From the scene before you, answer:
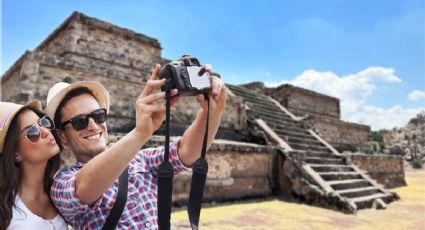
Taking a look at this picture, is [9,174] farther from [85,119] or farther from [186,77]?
[186,77]

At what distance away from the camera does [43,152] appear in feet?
5.86

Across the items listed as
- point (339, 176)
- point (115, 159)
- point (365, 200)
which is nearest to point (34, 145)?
point (115, 159)

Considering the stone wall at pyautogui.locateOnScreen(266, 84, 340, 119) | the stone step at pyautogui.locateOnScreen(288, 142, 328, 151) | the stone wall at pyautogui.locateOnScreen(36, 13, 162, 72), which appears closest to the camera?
the stone wall at pyautogui.locateOnScreen(36, 13, 162, 72)

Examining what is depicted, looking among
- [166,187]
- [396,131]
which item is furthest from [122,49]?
[396,131]

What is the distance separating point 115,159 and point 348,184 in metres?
9.41

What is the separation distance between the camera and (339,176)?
9750 mm

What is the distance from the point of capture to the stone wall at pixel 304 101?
693 inches

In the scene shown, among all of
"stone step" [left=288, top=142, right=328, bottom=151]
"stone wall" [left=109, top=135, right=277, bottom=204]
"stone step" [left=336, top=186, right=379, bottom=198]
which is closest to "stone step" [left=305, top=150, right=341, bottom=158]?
"stone step" [left=288, top=142, right=328, bottom=151]

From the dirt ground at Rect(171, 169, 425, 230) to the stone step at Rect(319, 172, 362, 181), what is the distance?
4.74 feet

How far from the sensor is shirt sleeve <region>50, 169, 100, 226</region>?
4.92ft

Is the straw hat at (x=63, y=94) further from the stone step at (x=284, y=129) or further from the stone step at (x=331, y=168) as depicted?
the stone step at (x=284, y=129)

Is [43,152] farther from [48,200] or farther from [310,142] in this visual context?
[310,142]

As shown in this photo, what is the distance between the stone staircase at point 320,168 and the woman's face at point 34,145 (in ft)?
24.6

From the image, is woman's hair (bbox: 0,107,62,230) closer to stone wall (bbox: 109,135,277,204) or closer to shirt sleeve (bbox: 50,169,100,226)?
shirt sleeve (bbox: 50,169,100,226)
